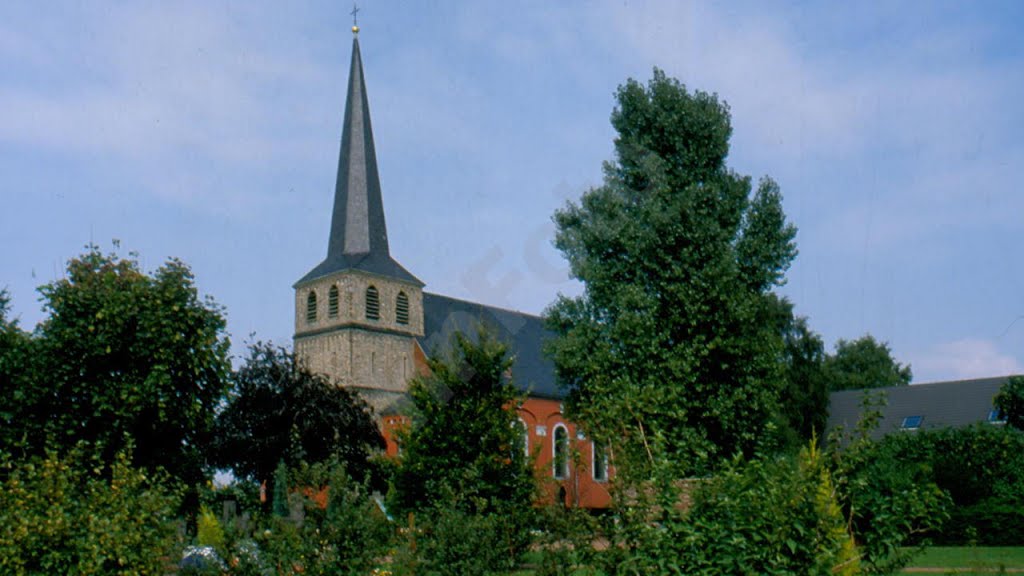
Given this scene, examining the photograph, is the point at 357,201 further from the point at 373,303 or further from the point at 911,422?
the point at 911,422

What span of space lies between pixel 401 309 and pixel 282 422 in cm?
2405

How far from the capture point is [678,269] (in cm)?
2527

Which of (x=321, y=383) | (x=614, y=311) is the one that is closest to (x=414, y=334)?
(x=321, y=383)

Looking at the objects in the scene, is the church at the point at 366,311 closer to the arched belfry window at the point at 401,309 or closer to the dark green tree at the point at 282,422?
the arched belfry window at the point at 401,309

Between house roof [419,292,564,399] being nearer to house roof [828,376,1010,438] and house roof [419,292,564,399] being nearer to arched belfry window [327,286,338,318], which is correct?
arched belfry window [327,286,338,318]

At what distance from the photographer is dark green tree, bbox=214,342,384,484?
1276 inches

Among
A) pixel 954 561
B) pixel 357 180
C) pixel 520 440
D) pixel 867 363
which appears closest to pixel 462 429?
pixel 520 440

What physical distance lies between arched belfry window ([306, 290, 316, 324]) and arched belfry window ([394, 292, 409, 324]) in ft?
16.4

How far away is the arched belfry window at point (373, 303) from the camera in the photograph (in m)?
55.1

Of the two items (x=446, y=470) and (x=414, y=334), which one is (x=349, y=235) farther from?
(x=446, y=470)

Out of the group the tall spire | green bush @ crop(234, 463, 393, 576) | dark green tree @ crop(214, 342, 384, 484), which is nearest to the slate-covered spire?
the tall spire

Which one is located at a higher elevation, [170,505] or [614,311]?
[614,311]

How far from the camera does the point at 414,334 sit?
5712 cm

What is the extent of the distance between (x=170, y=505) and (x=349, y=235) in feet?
145
